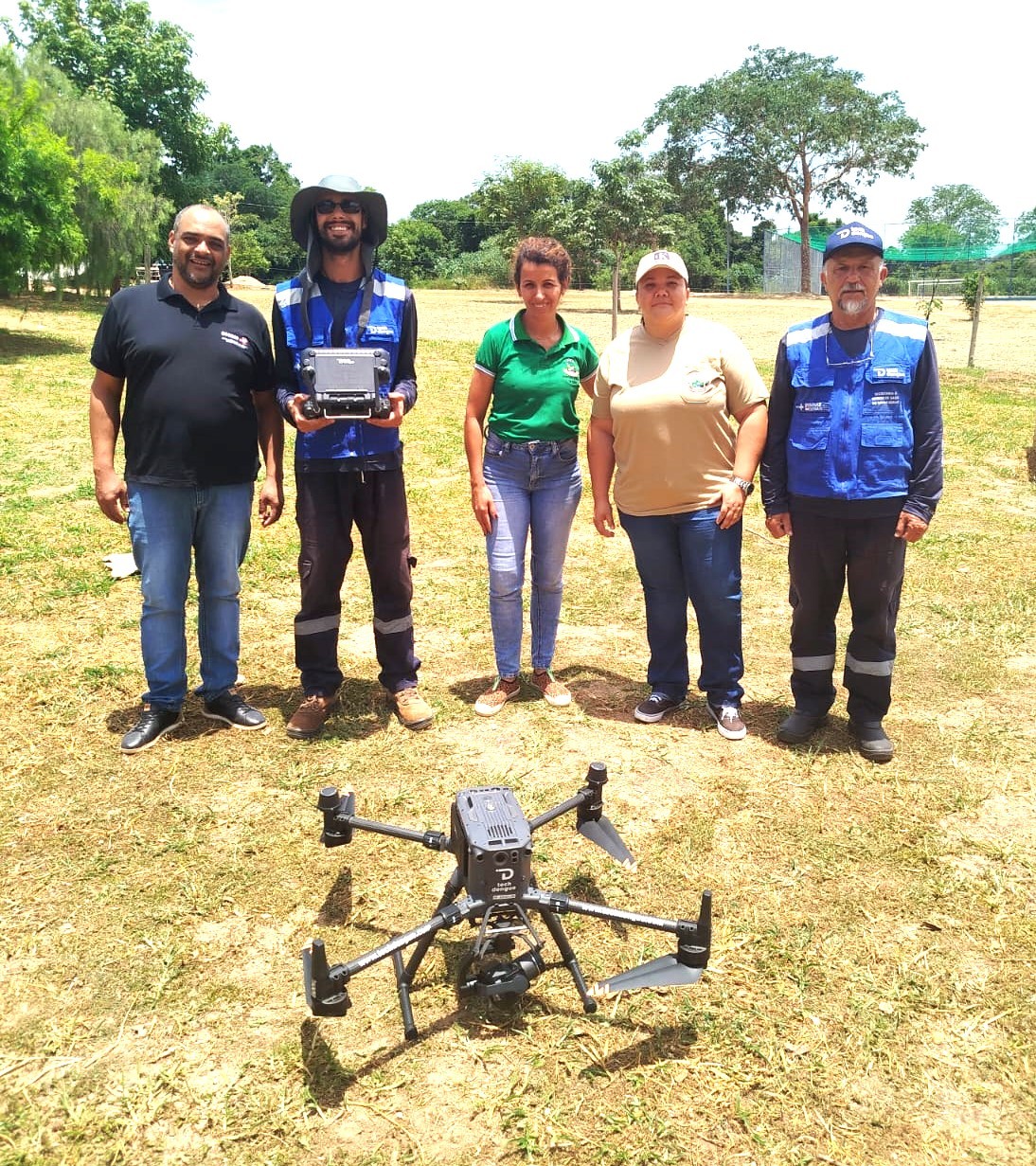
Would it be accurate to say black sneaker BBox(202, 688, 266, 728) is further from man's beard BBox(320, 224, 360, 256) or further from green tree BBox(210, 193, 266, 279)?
green tree BBox(210, 193, 266, 279)

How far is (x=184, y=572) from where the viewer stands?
395 centimetres

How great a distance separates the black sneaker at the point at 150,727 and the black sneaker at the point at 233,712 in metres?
0.14

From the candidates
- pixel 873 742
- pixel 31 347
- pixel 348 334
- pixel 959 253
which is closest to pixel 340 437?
pixel 348 334

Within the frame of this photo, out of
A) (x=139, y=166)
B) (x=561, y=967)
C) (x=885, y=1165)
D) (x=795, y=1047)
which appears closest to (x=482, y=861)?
(x=561, y=967)

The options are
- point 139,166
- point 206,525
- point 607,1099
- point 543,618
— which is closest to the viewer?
point 607,1099

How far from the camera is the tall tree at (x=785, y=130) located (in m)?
45.5

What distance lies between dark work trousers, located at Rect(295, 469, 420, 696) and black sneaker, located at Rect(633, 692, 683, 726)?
102cm

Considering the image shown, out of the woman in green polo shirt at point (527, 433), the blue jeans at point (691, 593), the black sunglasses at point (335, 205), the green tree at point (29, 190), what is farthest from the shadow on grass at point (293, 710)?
the green tree at point (29, 190)

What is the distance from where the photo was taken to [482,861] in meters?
2.46

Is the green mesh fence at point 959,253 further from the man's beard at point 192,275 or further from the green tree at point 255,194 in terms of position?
the man's beard at point 192,275

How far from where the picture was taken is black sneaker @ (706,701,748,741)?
163 inches

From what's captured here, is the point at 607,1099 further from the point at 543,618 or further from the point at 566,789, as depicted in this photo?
the point at 543,618

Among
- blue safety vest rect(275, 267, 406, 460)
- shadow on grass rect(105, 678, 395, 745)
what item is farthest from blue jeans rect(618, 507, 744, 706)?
shadow on grass rect(105, 678, 395, 745)

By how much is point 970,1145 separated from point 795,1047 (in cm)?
43
